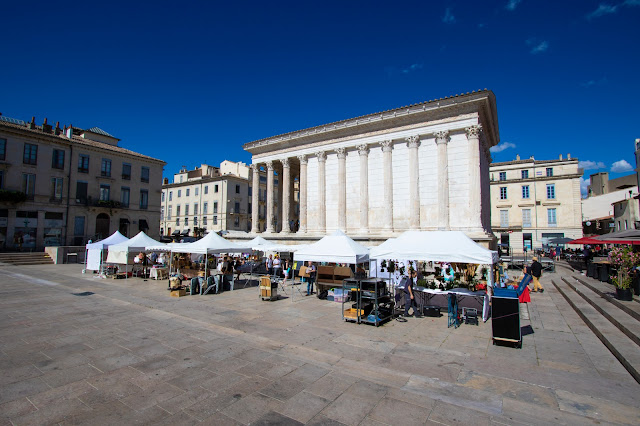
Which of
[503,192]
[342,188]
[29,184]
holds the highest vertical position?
[503,192]

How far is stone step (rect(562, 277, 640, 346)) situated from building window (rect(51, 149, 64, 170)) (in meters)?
43.0

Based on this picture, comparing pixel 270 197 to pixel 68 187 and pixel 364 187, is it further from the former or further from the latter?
pixel 68 187

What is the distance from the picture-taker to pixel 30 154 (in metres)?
31.1

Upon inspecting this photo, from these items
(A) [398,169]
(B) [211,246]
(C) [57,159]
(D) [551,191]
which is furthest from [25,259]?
(D) [551,191]

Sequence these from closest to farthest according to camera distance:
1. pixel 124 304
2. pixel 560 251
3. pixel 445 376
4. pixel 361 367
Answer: pixel 445 376, pixel 361 367, pixel 124 304, pixel 560 251

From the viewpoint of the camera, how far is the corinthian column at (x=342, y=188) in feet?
90.0

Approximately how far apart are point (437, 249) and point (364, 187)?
54.0 feet

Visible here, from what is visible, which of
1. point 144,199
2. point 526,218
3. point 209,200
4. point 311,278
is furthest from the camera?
point 209,200

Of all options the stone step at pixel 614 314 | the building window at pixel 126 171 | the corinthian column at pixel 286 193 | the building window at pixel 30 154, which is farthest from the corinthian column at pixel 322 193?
the building window at pixel 30 154

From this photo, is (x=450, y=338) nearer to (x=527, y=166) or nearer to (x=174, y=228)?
(x=527, y=166)

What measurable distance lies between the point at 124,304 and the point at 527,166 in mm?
53857

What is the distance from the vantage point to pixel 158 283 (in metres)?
17.5

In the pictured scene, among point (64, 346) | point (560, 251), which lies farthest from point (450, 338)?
point (560, 251)

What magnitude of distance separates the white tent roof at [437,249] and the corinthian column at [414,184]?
12457 mm
